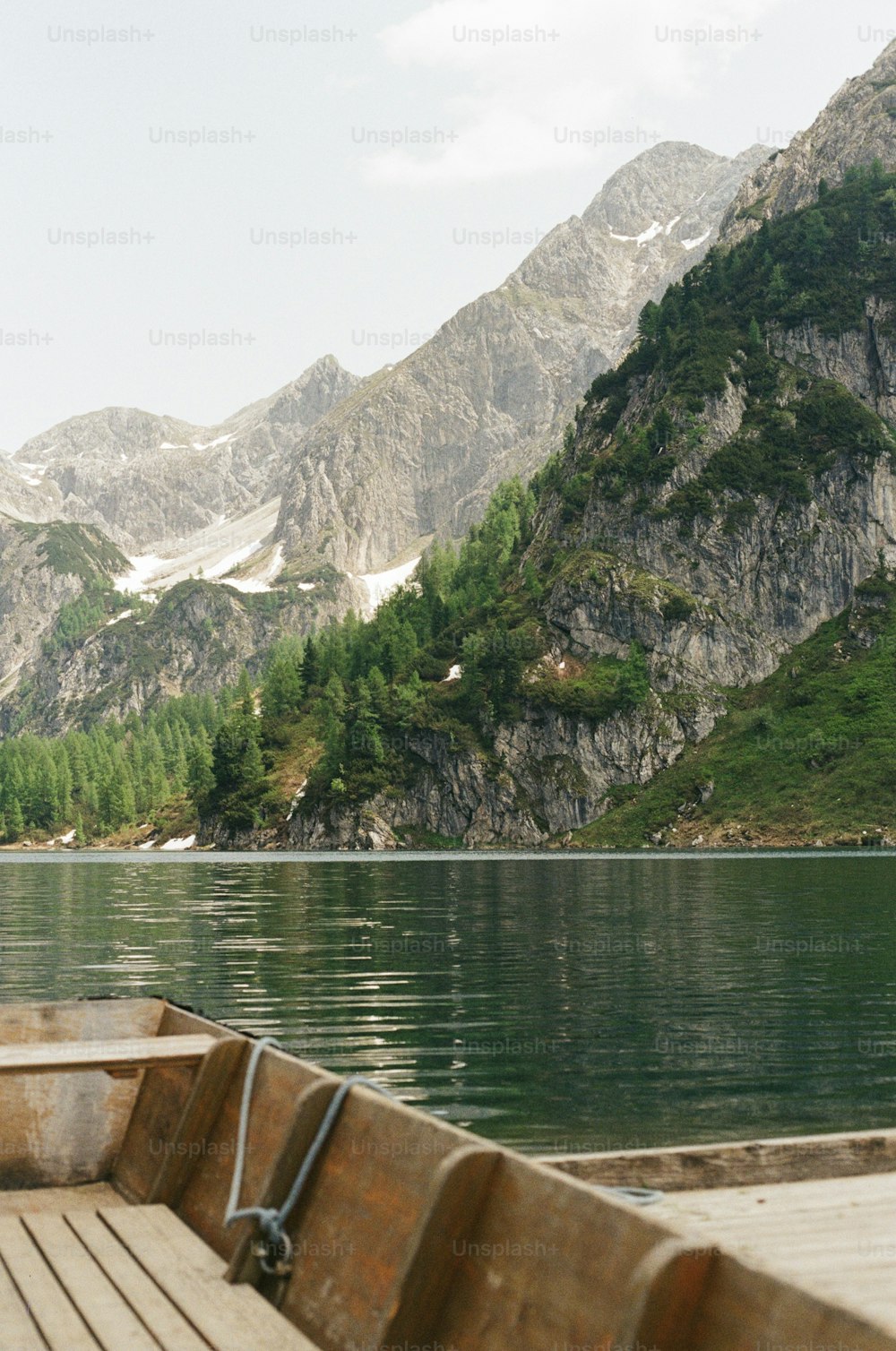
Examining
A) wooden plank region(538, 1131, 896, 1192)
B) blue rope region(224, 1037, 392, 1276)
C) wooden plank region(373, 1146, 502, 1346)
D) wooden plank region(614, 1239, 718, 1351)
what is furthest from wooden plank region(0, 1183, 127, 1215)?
wooden plank region(614, 1239, 718, 1351)

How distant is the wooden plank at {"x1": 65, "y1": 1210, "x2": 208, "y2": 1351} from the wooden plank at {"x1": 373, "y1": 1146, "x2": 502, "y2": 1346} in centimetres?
189

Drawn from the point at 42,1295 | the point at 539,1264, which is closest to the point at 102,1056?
the point at 42,1295

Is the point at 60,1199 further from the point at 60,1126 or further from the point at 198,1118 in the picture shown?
the point at 198,1118

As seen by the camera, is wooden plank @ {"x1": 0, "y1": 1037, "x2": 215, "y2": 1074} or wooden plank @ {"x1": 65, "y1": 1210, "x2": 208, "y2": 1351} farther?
wooden plank @ {"x1": 0, "y1": 1037, "x2": 215, "y2": 1074}

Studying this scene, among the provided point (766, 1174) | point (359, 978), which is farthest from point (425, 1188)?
point (359, 978)

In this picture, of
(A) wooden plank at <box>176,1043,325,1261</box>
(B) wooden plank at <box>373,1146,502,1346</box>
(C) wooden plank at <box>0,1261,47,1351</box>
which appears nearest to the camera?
(B) wooden plank at <box>373,1146,502,1346</box>

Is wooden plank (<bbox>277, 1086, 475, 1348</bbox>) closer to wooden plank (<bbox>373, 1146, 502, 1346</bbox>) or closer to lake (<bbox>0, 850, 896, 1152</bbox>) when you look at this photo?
wooden plank (<bbox>373, 1146, 502, 1346</bbox>)

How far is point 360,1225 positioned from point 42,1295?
3.03 meters

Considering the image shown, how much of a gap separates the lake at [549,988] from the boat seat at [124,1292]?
9967 millimetres

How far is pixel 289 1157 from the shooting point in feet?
35.9

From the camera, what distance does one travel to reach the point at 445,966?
49500mm

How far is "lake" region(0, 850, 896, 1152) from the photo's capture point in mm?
25391

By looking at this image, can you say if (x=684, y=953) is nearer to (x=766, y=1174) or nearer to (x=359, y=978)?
(x=359, y=978)

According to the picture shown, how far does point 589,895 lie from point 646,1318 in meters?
85.9
